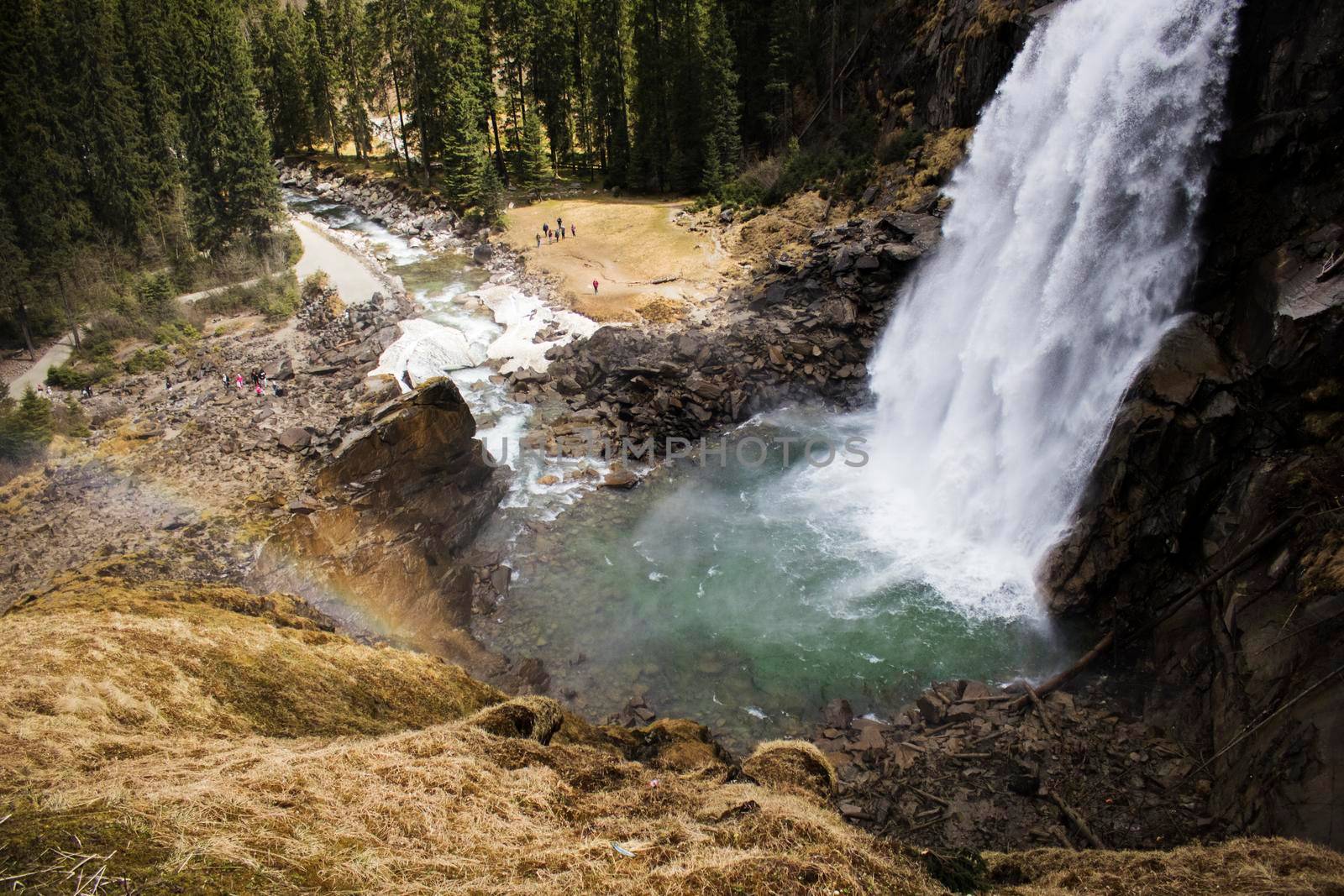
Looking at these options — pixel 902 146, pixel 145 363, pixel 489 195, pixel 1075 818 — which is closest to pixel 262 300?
pixel 145 363

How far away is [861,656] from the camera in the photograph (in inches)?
589

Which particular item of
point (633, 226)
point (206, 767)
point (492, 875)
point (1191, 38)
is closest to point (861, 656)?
point (492, 875)

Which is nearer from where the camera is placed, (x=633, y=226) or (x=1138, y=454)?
(x=1138, y=454)

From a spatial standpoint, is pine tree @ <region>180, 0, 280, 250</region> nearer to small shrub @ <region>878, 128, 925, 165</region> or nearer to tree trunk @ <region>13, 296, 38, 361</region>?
tree trunk @ <region>13, 296, 38, 361</region>

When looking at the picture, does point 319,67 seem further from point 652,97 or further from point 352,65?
point 652,97

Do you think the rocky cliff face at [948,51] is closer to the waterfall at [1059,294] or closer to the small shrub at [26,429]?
A: the waterfall at [1059,294]

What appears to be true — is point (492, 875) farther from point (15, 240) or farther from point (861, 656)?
point (15, 240)

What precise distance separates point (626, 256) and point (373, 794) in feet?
106

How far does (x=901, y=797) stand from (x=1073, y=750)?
10.2ft

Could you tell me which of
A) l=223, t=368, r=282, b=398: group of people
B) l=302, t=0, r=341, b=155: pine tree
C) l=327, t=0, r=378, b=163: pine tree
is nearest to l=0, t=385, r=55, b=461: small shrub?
l=223, t=368, r=282, b=398: group of people

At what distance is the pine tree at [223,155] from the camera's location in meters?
35.0

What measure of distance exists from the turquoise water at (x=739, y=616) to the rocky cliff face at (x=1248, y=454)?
7.25 feet

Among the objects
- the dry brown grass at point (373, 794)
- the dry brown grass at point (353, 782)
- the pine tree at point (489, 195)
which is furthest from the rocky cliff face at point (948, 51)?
the dry brown grass at point (353, 782)

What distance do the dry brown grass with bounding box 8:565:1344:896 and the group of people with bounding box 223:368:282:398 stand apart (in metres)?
15.5
